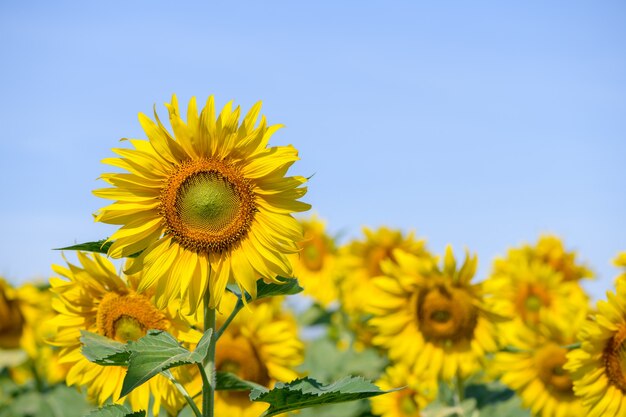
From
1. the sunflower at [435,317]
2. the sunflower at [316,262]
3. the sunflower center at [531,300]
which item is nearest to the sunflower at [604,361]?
the sunflower at [435,317]

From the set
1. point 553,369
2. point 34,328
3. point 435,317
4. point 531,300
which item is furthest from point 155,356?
point 531,300

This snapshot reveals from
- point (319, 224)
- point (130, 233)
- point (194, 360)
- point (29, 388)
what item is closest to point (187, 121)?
point (130, 233)

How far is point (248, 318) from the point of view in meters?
5.57

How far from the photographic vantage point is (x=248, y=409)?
525cm

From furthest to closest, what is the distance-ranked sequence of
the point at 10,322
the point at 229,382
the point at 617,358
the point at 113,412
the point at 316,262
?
the point at 316,262, the point at 10,322, the point at 617,358, the point at 229,382, the point at 113,412

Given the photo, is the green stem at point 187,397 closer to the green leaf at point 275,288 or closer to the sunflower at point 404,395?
the green leaf at point 275,288

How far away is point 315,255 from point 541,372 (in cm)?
441

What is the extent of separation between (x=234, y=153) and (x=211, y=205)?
0.25 metres

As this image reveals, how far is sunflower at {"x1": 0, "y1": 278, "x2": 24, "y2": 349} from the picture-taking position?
8.26 m

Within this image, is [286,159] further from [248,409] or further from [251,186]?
[248,409]

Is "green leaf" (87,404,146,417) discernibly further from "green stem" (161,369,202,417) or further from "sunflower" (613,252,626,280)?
"sunflower" (613,252,626,280)

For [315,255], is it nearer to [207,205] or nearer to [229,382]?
[229,382]

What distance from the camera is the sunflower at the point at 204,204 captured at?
344 cm

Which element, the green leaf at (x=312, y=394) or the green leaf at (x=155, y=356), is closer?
the green leaf at (x=155, y=356)
